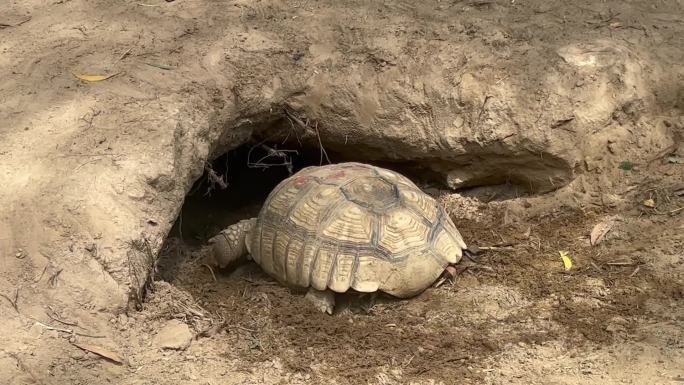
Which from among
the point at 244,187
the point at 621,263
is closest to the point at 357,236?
the point at 621,263

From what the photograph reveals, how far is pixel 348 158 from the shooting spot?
6.02m

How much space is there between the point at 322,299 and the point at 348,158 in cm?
186

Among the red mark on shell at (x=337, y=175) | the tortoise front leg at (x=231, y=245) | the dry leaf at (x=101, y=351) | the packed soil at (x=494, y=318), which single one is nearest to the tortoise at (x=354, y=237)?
the red mark on shell at (x=337, y=175)

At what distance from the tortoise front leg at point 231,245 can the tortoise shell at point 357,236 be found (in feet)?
1.00

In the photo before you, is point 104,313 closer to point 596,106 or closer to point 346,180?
point 346,180

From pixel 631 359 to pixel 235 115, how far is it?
10.4 feet

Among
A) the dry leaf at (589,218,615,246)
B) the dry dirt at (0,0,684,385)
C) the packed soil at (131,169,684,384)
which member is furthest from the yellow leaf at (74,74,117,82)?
the dry leaf at (589,218,615,246)

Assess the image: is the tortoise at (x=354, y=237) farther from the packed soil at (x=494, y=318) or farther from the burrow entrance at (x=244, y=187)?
the burrow entrance at (x=244, y=187)

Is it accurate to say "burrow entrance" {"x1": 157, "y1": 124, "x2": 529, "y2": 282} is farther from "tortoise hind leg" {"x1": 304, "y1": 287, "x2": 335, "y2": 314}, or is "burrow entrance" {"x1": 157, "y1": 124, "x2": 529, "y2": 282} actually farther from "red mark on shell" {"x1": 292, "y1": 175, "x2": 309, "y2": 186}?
"tortoise hind leg" {"x1": 304, "y1": 287, "x2": 335, "y2": 314}

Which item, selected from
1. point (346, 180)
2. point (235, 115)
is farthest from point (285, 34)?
point (346, 180)

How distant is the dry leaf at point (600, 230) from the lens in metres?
4.65

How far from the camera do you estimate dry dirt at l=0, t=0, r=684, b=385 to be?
359 cm

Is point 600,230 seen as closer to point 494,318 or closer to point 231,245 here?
point 494,318

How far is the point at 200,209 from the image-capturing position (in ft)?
20.9
